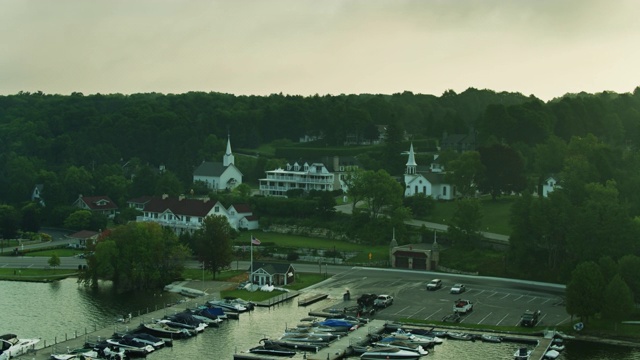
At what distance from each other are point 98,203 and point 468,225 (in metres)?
45.9

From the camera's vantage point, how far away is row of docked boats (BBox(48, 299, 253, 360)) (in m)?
40.8

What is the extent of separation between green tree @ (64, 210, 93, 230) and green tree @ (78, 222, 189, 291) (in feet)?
85.2

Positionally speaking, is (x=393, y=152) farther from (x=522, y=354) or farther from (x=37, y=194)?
(x=522, y=354)

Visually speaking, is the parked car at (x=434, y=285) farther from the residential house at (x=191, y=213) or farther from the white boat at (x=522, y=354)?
the residential house at (x=191, y=213)

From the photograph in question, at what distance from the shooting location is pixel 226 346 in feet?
141

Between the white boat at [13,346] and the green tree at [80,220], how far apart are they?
140ft

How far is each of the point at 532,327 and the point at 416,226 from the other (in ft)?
84.5

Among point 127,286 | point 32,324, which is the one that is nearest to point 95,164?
point 127,286

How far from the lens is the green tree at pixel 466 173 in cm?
7575

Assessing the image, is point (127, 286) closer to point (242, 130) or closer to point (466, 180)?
point (466, 180)

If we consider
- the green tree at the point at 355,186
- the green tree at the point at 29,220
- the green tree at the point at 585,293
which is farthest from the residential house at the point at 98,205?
the green tree at the point at 585,293

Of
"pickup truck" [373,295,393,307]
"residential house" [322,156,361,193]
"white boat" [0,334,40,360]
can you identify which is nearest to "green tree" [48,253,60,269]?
"white boat" [0,334,40,360]

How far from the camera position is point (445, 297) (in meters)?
53.0

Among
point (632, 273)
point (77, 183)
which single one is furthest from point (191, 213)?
point (632, 273)
